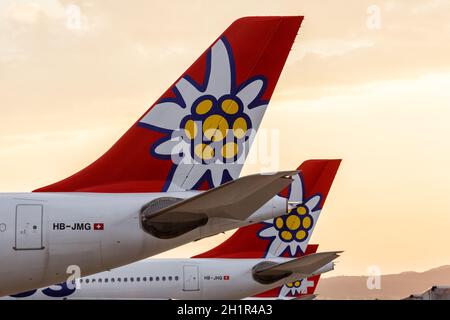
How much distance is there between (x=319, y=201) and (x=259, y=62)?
955 inches

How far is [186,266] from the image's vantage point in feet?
136

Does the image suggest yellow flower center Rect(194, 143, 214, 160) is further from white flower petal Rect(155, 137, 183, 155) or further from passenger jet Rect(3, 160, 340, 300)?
passenger jet Rect(3, 160, 340, 300)

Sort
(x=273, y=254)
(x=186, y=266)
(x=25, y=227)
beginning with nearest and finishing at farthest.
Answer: (x=25, y=227), (x=186, y=266), (x=273, y=254)

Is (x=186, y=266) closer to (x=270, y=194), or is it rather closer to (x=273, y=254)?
(x=273, y=254)

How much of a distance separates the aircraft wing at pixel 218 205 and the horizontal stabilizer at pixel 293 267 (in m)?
14.4

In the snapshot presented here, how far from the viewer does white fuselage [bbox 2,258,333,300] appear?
131ft

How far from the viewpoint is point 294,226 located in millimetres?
47250

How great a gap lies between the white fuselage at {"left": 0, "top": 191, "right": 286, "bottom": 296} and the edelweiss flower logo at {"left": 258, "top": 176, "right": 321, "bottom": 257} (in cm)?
2370

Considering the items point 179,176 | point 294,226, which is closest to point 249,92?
point 179,176

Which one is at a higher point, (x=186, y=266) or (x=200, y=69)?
(x=200, y=69)

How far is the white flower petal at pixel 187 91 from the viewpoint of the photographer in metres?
24.2

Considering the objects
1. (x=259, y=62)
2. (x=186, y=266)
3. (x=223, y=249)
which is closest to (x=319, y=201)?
(x=223, y=249)

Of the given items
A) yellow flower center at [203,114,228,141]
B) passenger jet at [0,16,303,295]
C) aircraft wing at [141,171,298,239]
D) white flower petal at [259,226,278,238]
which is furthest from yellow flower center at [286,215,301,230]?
aircraft wing at [141,171,298,239]

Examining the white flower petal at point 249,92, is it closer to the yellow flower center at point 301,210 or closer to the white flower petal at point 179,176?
the white flower petal at point 179,176
